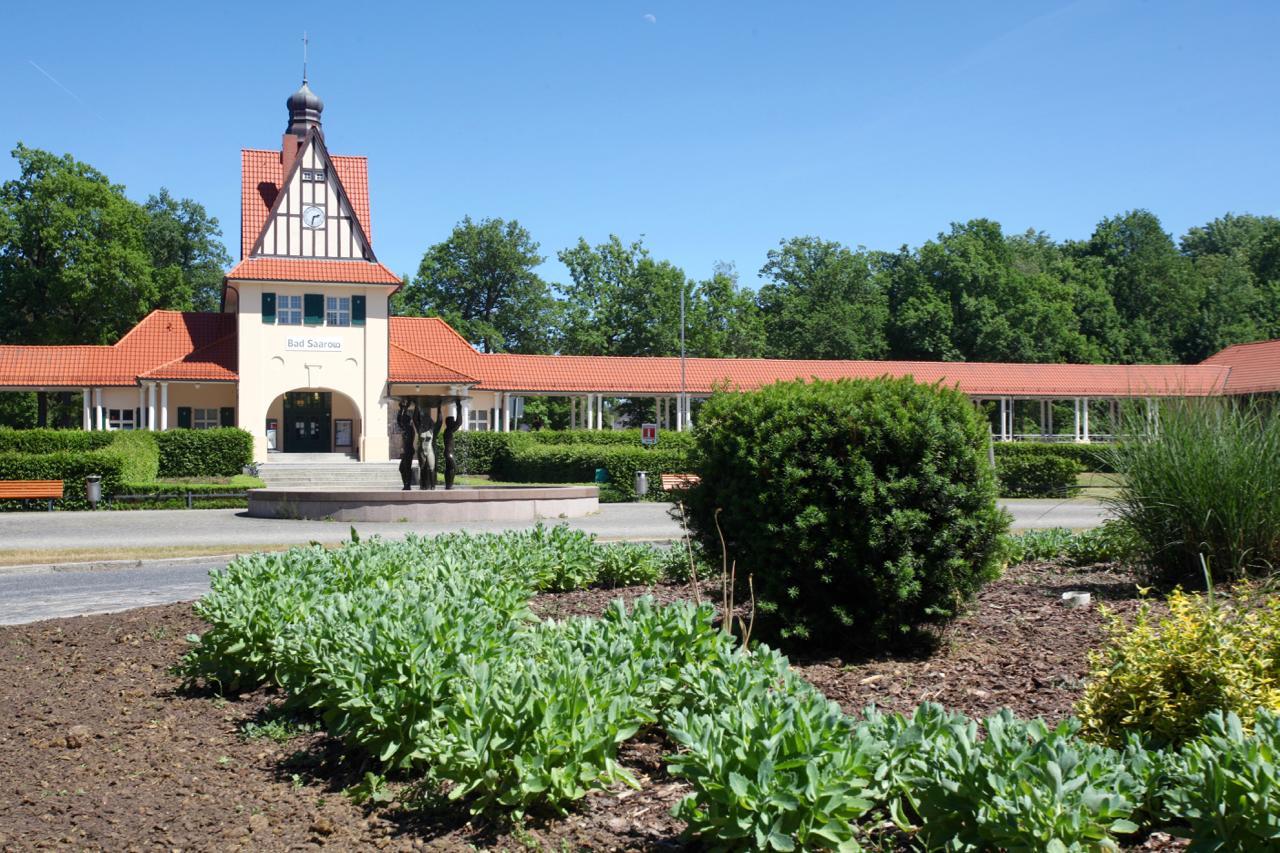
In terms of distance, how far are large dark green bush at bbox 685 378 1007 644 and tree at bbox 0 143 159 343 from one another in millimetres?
52049

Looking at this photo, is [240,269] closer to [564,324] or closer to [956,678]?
[564,324]

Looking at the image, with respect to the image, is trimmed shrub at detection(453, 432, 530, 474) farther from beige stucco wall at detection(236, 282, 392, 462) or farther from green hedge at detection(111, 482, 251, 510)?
green hedge at detection(111, 482, 251, 510)

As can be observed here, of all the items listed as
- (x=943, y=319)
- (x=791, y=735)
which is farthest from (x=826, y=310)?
(x=791, y=735)

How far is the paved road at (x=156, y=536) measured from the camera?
10586 mm

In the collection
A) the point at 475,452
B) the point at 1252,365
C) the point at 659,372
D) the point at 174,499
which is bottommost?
the point at 174,499

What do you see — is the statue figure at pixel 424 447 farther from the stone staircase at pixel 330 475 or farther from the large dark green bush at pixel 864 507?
the large dark green bush at pixel 864 507

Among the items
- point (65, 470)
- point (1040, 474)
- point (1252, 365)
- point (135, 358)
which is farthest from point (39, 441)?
point (1252, 365)

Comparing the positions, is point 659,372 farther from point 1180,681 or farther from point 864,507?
point 1180,681

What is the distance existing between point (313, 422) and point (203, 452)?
29.2 ft

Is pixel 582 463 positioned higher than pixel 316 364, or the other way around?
pixel 316 364

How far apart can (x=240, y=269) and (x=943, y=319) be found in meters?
40.8

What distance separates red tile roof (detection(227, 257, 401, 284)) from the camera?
123 feet

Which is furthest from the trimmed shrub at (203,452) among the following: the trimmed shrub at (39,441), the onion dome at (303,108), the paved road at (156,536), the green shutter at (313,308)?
the onion dome at (303,108)

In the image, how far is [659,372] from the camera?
150 ft
